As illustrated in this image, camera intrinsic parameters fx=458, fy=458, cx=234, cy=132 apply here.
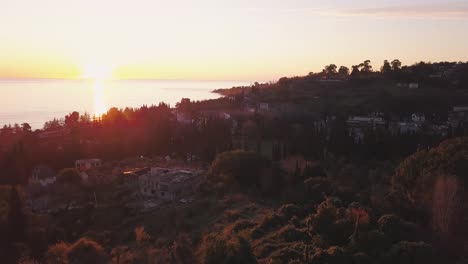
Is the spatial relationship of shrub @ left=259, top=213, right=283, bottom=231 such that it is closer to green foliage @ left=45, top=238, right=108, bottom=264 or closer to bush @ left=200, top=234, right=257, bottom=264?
bush @ left=200, top=234, right=257, bottom=264

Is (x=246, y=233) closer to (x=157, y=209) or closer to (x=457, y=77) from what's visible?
(x=157, y=209)

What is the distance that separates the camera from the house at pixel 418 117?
156ft

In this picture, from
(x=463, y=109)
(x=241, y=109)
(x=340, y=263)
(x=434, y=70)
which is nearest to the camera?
(x=340, y=263)

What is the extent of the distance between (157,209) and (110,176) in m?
7.70

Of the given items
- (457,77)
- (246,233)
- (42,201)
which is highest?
(457,77)

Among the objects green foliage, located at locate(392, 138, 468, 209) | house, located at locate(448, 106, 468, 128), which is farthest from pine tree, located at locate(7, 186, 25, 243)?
house, located at locate(448, 106, 468, 128)

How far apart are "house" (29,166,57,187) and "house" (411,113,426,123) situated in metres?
35.3

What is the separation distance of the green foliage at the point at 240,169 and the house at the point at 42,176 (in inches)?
453

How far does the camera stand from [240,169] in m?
21.5

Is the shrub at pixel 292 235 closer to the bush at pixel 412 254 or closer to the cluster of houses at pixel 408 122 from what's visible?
the bush at pixel 412 254

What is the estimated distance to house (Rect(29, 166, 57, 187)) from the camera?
27.4 metres

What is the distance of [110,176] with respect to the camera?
27.1m

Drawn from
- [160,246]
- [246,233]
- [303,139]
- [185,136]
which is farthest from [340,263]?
[185,136]

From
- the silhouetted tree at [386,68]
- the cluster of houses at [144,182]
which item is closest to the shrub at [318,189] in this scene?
the cluster of houses at [144,182]
